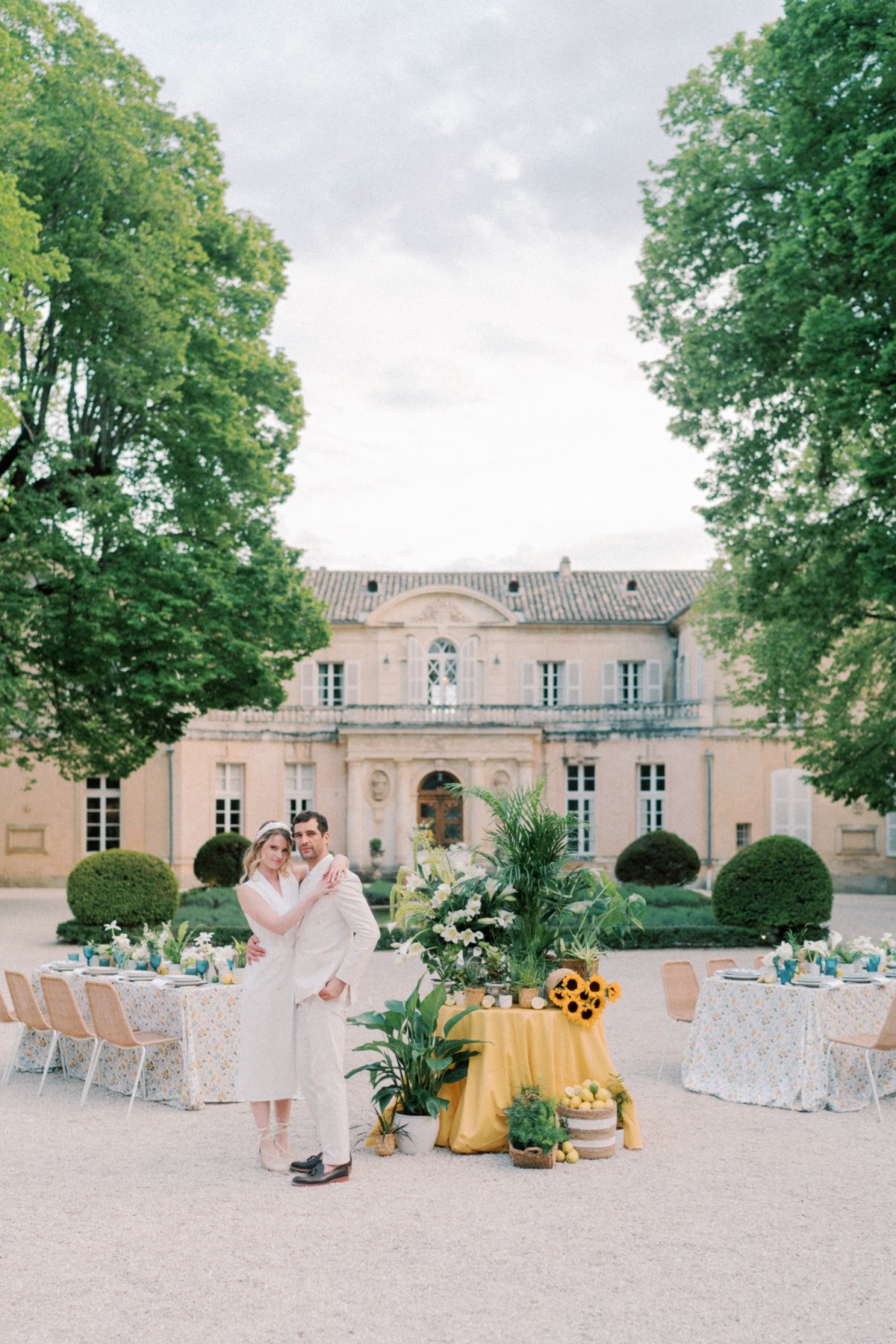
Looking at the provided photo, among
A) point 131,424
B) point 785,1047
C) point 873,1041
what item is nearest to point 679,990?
point 785,1047

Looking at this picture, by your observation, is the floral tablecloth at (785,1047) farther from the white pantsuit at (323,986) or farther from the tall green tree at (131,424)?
the tall green tree at (131,424)

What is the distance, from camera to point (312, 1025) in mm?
5887

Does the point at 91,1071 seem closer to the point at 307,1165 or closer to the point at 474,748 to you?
the point at 307,1165

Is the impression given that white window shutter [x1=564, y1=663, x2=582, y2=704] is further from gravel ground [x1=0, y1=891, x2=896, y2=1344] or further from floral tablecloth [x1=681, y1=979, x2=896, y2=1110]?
gravel ground [x1=0, y1=891, x2=896, y2=1344]

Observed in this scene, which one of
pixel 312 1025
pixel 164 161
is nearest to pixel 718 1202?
pixel 312 1025

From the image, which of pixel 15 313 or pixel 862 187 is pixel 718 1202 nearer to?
pixel 862 187

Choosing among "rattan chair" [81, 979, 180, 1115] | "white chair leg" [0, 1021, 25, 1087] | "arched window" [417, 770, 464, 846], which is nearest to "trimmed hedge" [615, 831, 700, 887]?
"arched window" [417, 770, 464, 846]

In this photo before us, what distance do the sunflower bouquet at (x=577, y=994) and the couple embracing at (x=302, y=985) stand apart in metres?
1.19

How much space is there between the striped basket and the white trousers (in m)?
1.22

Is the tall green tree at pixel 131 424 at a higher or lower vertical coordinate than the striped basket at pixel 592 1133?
higher

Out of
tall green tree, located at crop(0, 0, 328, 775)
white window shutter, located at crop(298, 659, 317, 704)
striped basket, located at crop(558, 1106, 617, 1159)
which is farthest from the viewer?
white window shutter, located at crop(298, 659, 317, 704)

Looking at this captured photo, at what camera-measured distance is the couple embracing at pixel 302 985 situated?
584 cm

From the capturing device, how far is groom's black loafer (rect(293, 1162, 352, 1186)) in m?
5.76

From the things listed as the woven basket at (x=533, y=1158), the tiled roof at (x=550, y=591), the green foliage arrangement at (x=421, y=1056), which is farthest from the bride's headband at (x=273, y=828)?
the tiled roof at (x=550, y=591)
